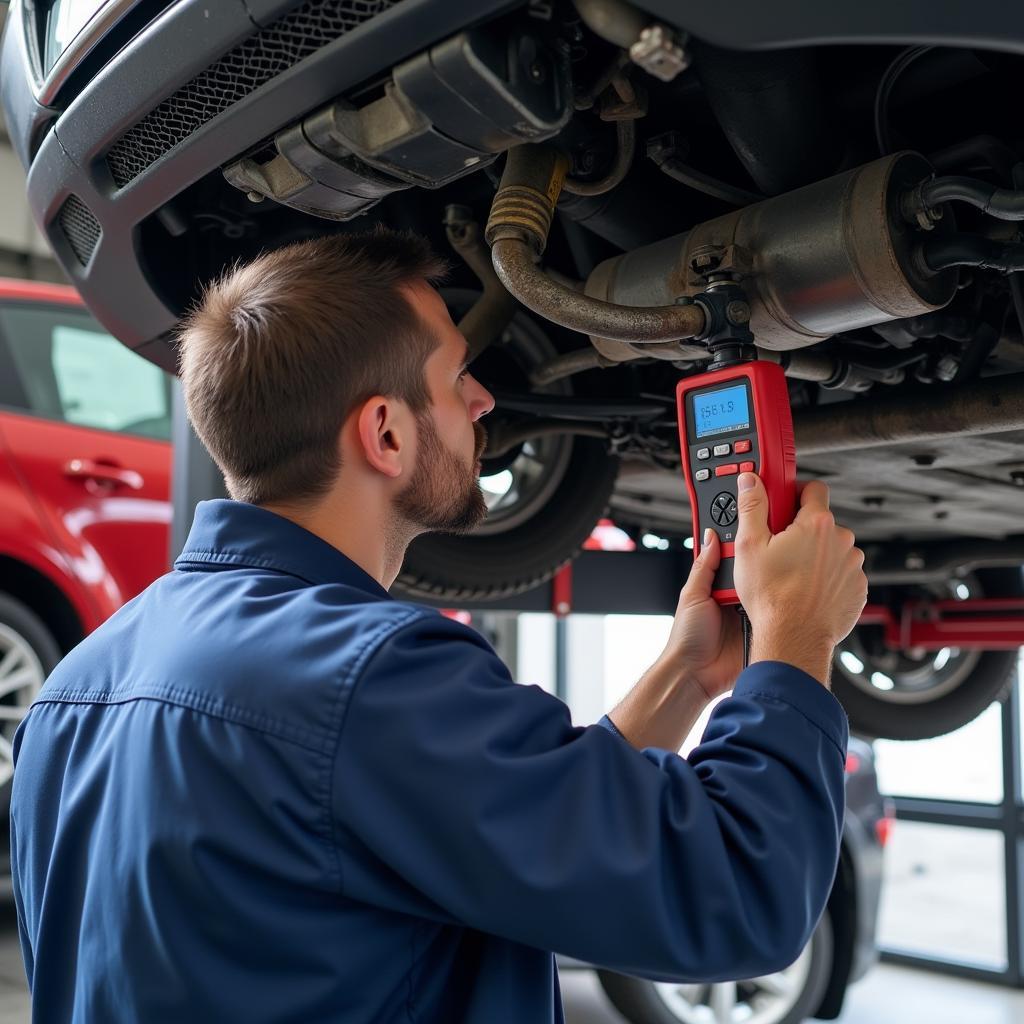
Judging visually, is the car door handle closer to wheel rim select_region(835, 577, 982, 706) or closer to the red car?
the red car

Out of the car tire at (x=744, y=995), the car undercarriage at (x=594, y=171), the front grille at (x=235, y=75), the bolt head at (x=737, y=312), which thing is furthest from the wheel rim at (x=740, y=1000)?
the front grille at (x=235, y=75)

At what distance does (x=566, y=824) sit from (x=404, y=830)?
0.29 feet

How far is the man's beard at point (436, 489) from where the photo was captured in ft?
2.84

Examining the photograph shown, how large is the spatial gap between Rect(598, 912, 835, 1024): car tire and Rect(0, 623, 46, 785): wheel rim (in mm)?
1371

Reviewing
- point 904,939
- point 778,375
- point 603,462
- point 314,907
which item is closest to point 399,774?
point 314,907

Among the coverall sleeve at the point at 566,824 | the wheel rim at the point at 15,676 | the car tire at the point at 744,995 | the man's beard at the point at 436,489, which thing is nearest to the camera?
the coverall sleeve at the point at 566,824

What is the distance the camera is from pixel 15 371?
2.66 meters

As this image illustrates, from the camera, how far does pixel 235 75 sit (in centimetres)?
85

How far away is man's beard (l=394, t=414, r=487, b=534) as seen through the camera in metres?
0.87

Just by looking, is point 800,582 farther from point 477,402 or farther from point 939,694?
point 939,694

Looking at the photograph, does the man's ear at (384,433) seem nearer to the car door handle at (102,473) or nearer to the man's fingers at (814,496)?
the man's fingers at (814,496)

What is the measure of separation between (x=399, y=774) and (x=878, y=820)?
2384 mm

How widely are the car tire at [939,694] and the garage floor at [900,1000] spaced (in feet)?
3.59

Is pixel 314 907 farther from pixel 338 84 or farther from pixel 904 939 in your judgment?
pixel 904 939
